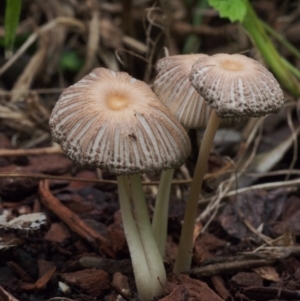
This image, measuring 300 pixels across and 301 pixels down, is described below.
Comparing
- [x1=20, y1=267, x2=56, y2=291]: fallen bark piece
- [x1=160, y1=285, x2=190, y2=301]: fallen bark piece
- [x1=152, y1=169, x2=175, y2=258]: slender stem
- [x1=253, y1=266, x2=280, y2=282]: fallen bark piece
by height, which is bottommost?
[x1=253, y1=266, x2=280, y2=282]: fallen bark piece

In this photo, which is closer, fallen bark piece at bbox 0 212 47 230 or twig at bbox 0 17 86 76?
fallen bark piece at bbox 0 212 47 230

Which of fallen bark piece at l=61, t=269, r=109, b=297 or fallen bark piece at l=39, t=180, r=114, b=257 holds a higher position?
fallen bark piece at l=39, t=180, r=114, b=257

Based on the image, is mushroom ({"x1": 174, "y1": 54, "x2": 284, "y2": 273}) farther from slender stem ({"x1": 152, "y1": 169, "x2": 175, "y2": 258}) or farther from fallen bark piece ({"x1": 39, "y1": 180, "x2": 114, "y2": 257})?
fallen bark piece ({"x1": 39, "y1": 180, "x2": 114, "y2": 257})

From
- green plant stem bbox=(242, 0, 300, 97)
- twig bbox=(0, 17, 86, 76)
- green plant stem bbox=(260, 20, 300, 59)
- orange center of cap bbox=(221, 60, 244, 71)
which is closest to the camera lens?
orange center of cap bbox=(221, 60, 244, 71)

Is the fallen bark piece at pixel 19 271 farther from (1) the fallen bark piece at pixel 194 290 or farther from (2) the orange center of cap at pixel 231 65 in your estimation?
(2) the orange center of cap at pixel 231 65

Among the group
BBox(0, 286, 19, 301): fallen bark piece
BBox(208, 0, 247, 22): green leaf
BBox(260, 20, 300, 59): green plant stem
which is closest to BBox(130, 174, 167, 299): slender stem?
BBox(0, 286, 19, 301): fallen bark piece

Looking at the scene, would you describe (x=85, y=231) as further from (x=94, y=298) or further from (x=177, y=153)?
(x=177, y=153)
